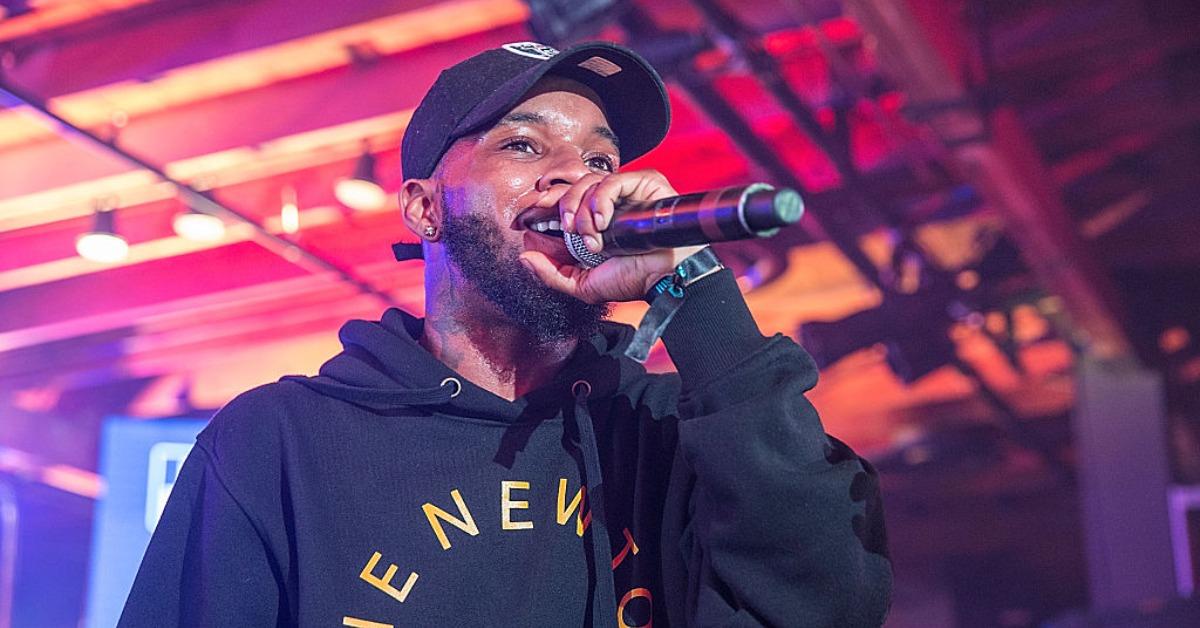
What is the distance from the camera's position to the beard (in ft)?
5.36

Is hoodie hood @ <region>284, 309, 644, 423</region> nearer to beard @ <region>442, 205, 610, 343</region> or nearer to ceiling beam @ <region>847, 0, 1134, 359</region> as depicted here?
beard @ <region>442, 205, 610, 343</region>

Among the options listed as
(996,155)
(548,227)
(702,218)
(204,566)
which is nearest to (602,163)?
(548,227)

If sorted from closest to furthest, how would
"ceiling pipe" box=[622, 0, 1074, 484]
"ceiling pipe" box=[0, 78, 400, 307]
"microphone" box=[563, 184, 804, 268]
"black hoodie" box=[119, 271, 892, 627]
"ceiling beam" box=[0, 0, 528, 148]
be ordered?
1. "microphone" box=[563, 184, 804, 268]
2. "black hoodie" box=[119, 271, 892, 627]
3. "ceiling pipe" box=[622, 0, 1074, 484]
4. "ceiling beam" box=[0, 0, 528, 148]
5. "ceiling pipe" box=[0, 78, 400, 307]

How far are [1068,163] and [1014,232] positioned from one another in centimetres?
68

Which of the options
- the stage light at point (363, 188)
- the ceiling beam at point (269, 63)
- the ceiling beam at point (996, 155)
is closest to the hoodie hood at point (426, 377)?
the ceiling beam at point (996, 155)

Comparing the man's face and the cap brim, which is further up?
the cap brim

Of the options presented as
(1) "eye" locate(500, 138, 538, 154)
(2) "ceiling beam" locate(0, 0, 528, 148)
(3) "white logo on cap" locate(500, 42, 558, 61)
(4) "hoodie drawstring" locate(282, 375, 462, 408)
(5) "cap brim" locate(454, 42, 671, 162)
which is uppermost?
(2) "ceiling beam" locate(0, 0, 528, 148)

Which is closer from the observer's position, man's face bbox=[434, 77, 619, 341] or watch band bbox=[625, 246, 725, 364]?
watch band bbox=[625, 246, 725, 364]

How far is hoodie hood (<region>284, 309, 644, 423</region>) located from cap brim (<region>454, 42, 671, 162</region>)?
284 millimetres

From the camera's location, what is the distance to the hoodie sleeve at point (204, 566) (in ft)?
4.67

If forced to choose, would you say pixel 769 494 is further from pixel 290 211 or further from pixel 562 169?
pixel 290 211

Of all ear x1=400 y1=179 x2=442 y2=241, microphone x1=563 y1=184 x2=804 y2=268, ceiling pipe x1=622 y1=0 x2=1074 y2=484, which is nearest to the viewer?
microphone x1=563 y1=184 x2=804 y2=268

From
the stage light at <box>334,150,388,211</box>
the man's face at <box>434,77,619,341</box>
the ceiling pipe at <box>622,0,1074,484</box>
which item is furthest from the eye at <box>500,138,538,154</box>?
the stage light at <box>334,150,388,211</box>

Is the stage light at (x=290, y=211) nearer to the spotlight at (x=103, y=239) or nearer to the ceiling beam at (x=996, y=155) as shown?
the spotlight at (x=103, y=239)
